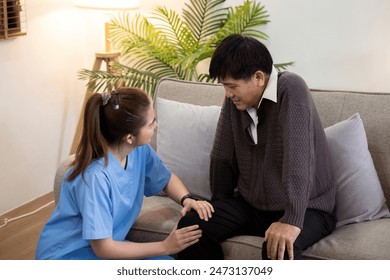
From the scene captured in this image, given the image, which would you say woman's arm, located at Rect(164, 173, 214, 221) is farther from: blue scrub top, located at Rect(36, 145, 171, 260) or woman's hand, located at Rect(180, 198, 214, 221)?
blue scrub top, located at Rect(36, 145, 171, 260)

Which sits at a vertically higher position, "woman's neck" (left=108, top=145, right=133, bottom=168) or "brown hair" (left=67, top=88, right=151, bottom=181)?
"brown hair" (left=67, top=88, right=151, bottom=181)

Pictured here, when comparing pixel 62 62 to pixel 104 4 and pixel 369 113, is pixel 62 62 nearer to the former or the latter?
pixel 104 4

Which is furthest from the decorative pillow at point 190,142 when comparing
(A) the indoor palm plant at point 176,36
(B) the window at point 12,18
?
(B) the window at point 12,18

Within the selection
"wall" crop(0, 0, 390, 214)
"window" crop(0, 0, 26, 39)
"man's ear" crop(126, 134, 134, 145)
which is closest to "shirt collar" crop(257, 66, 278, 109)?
"man's ear" crop(126, 134, 134, 145)

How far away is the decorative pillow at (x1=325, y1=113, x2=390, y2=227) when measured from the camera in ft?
7.04

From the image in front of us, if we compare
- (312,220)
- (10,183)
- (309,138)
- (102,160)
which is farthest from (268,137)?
(10,183)

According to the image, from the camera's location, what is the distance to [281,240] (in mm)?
1835

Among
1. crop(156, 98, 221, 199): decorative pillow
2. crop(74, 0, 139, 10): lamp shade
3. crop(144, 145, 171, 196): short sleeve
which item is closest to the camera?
crop(144, 145, 171, 196): short sleeve

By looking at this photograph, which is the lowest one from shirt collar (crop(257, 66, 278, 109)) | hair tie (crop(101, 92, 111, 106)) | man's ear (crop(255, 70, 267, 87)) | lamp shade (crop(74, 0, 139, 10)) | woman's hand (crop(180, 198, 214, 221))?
woman's hand (crop(180, 198, 214, 221))

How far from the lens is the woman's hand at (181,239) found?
1.96 m

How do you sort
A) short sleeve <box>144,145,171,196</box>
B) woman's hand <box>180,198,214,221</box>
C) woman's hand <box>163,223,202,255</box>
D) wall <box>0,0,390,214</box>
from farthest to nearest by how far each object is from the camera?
wall <box>0,0,390,214</box> < short sleeve <box>144,145,171,196</box> < woman's hand <box>180,198,214,221</box> < woman's hand <box>163,223,202,255</box>

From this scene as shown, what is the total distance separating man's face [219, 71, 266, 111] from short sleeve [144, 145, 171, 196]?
36cm

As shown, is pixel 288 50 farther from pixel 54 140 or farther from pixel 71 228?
pixel 71 228

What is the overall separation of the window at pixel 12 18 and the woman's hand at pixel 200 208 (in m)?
1.47
